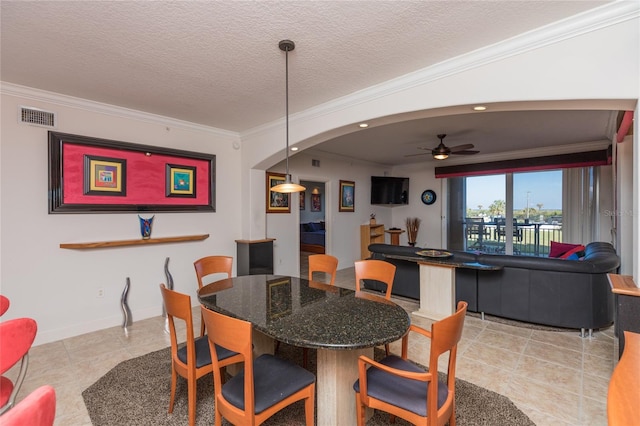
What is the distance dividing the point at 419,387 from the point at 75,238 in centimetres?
366

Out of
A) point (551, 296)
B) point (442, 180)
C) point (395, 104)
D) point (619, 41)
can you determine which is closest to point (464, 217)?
point (442, 180)

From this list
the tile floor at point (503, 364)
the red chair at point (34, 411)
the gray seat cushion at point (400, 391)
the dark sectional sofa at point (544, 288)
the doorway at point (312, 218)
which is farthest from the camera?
the doorway at point (312, 218)

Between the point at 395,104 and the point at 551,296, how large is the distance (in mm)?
2669

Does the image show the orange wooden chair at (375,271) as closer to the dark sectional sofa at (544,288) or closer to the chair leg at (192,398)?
the chair leg at (192,398)

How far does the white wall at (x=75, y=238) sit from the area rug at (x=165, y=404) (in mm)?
1245

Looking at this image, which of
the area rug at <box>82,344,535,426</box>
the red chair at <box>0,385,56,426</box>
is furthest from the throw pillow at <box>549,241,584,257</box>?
the red chair at <box>0,385,56,426</box>

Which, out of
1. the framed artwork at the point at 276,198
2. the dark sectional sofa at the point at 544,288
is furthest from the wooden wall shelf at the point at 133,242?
the dark sectional sofa at the point at 544,288

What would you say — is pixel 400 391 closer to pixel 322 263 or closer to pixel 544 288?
pixel 322 263

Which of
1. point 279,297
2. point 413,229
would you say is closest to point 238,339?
point 279,297

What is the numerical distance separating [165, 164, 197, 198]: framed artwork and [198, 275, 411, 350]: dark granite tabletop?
200cm

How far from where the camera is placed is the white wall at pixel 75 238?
9.46 feet

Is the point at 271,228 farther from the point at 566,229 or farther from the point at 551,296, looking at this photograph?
the point at 566,229

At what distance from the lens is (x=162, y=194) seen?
3830 mm

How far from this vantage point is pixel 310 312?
180 cm
